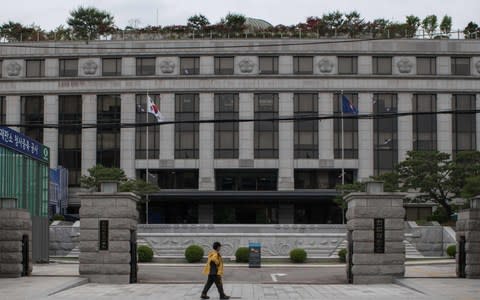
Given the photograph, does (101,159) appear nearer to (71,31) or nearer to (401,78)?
(71,31)

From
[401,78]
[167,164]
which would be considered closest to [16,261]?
[167,164]

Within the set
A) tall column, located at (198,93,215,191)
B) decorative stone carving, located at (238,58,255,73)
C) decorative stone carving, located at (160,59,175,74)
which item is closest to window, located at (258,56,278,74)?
decorative stone carving, located at (238,58,255,73)

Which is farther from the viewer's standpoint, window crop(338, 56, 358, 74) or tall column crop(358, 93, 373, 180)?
window crop(338, 56, 358, 74)

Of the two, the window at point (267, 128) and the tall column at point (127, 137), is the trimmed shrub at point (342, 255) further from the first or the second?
the tall column at point (127, 137)

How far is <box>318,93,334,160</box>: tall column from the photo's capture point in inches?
3078

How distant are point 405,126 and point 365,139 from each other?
4089 mm

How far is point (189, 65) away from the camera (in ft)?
261

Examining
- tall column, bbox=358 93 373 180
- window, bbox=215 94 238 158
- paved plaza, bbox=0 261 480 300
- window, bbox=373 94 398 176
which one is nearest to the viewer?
paved plaza, bbox=0 261 480 300

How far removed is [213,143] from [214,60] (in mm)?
Result: 8099

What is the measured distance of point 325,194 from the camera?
7662 cm

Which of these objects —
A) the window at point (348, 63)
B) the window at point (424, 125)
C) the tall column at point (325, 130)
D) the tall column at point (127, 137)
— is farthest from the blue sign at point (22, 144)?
the window at point (424, 125)

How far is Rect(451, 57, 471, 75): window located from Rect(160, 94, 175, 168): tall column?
2748cm

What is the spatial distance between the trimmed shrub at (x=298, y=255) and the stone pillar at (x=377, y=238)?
15.9m

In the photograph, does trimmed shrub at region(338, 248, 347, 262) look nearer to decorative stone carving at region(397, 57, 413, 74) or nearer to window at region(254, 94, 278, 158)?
window at region(254, 94, 278, 158)
